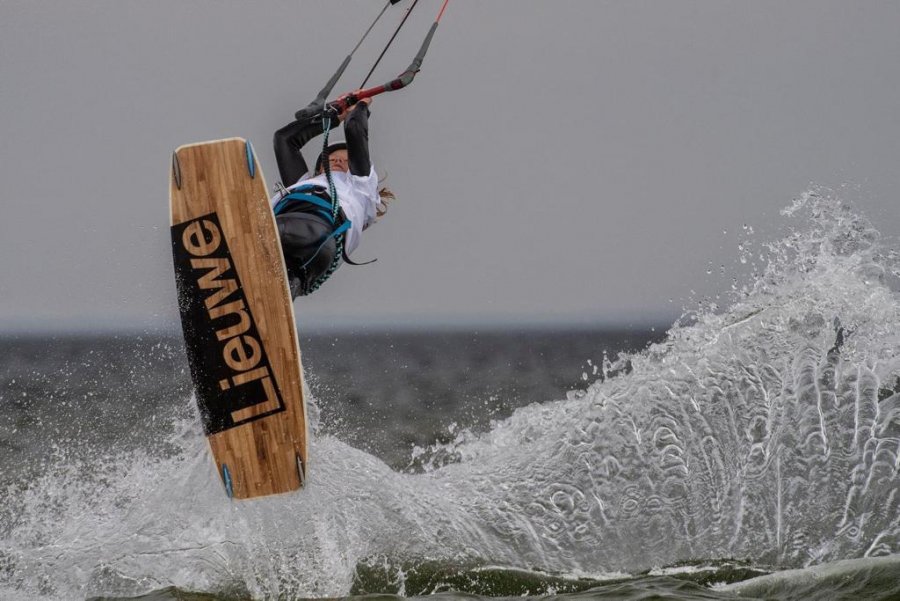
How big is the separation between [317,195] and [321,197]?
31 mm

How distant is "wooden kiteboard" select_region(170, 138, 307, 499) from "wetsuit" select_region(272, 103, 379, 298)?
0.26 metres

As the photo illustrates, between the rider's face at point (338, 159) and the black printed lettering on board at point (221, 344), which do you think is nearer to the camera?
the black printed lettering on board at point (221, 344)

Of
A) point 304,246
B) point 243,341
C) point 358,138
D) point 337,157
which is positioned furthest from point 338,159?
point 243,341

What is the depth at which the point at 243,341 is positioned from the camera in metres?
6.56

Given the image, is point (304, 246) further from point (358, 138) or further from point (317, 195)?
point (358, 138)

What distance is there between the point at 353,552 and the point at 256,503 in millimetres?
842

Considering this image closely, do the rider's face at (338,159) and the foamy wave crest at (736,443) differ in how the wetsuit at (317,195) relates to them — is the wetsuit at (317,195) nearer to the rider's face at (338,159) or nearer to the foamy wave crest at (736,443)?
the rider's face at (338,159)

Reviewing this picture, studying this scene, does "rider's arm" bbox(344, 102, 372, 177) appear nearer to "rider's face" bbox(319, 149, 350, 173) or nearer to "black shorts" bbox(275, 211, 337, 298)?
"rider's face" bbox(319, 149, 350, 173)

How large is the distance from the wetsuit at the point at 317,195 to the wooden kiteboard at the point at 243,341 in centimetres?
26

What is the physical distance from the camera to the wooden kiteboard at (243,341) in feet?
21.4

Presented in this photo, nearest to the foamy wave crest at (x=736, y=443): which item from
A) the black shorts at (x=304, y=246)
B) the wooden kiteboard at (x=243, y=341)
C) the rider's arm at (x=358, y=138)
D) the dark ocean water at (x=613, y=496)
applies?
the dark ocean water at (x=613, y=496)

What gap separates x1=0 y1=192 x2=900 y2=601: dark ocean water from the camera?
566 centimetres

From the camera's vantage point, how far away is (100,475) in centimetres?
688

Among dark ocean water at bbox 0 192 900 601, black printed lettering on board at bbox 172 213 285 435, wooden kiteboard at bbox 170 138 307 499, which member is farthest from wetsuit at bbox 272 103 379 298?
dark ocean water at bbox 0 192 900 601
